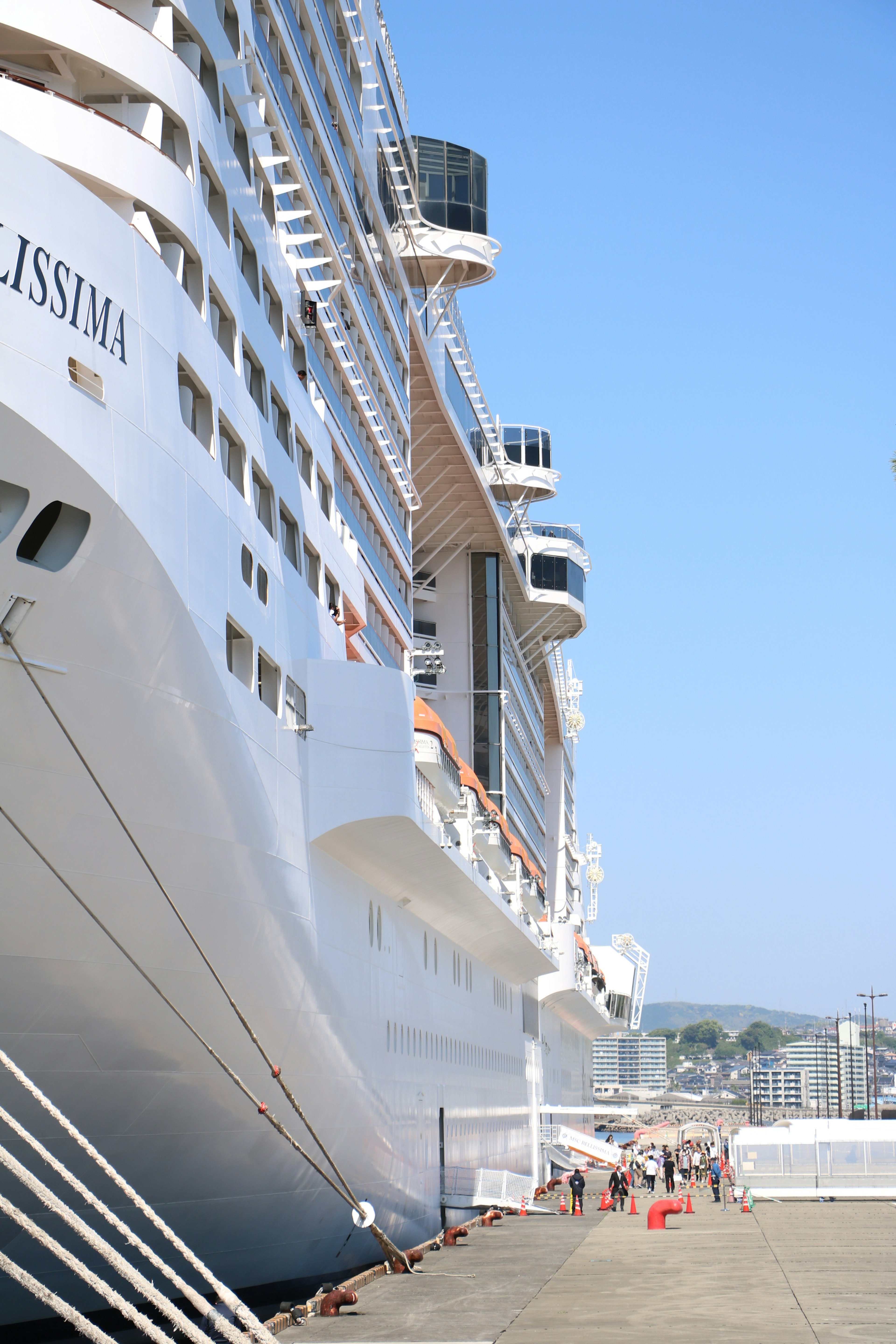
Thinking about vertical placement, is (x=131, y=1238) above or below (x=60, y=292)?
below

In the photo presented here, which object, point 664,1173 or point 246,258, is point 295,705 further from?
point 664,1173

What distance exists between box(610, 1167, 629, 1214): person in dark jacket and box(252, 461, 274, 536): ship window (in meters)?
22.2

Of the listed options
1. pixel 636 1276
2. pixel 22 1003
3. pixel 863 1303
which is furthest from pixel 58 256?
pixel 636 1276

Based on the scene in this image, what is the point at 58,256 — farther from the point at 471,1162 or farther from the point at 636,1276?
the point at 471,1162

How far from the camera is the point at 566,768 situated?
71688 millimetres

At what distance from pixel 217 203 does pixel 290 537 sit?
401cm

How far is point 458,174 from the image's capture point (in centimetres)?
3903

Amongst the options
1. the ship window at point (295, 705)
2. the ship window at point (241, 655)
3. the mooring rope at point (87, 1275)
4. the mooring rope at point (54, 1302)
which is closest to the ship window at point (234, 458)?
the ship window at point (241, 655)

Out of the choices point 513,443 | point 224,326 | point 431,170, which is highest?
point 431,170

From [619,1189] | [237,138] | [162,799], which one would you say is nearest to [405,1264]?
[162,799]

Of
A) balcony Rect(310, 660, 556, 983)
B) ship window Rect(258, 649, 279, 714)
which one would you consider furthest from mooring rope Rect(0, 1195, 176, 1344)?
balcony Rect(310, 660, 556, 983)

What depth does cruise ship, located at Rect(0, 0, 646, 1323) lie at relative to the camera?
11.1m

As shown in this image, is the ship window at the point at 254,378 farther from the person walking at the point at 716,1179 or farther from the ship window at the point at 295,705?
the person walking at the point at 716,1179

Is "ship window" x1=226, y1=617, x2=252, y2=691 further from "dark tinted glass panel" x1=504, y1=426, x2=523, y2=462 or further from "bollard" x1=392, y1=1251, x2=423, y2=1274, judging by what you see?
"dark tinted glass panel" x1=504, y1=426, x2=523, y2=462
